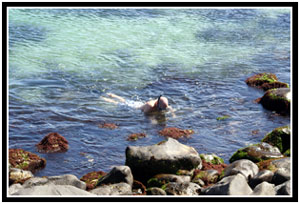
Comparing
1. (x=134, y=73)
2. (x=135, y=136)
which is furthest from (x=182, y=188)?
(x=134, y=73)

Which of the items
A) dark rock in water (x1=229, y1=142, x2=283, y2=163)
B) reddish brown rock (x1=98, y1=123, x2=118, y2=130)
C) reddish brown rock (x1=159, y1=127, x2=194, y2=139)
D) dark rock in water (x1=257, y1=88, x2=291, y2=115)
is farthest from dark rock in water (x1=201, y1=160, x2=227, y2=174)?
dark rock in water (x1=257, y1=88, x2=291, y2=115)

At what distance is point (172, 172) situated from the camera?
1332 cm

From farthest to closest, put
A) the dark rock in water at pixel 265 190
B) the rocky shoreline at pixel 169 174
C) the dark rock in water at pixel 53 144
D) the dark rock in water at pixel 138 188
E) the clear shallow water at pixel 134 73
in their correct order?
the clear shallow water at pixel 134 73
the dark rock in water at pixel 53 144
the dark rock in water at pixel 138 188
the rocky shoreline at pixel 169 174
the dark rock in water at pixel 265 190

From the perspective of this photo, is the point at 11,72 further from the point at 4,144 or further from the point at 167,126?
the point at 4,144

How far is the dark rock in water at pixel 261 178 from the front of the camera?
39.8ft

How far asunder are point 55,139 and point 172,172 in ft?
17.2

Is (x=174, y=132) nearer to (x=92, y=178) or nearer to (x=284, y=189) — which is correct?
(x=92, y=178)

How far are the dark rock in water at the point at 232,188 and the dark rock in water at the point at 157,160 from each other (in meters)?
1.98

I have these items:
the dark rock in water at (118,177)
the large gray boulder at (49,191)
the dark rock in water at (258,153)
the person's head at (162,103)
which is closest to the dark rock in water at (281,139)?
the dark rock in water at (258,153)

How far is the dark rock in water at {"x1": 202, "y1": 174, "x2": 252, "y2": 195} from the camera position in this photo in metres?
10.9

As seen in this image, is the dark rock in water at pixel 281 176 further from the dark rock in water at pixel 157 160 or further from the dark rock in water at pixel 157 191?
the dark rock in water at pixel 157 191

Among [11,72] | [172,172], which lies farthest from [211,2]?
[11,72]

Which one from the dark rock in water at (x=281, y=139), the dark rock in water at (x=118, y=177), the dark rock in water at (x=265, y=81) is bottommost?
the dark rock in water at (x=118, y=177)

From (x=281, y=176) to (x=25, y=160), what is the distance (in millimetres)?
8372
